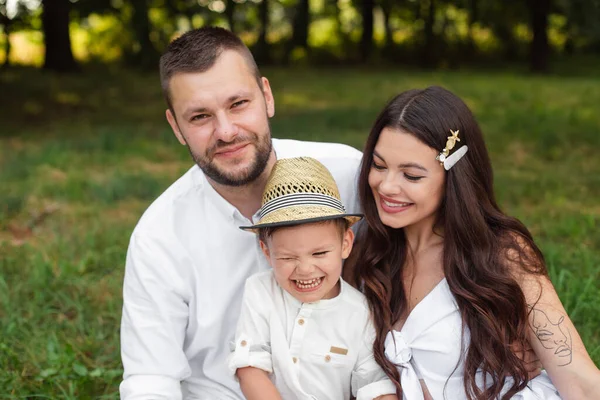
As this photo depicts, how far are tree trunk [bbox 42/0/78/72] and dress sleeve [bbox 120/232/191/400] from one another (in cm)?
993

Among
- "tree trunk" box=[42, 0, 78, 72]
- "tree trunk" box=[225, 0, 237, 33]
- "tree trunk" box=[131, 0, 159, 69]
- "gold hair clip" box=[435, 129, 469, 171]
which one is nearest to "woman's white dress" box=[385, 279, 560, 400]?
"gold hair clip" box=[435, 129, 469, 171]

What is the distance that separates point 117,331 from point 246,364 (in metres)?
1.65

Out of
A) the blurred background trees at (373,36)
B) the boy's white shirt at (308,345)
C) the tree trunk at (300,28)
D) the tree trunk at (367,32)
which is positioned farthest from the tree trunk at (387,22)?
the boy's white shirt at (308,345)

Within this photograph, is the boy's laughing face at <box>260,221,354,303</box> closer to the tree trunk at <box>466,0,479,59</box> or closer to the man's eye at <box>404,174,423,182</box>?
the man's eye at <box>404,174,423,182</box>

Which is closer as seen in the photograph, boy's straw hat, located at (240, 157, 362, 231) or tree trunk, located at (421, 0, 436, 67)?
boy's straw hat, located at (240, 157, 362, 231)

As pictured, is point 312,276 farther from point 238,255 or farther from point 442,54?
point 442,54

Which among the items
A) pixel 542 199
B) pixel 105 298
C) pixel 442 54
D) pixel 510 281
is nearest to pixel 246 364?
pixel 510 281

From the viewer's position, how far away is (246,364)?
8.66ft

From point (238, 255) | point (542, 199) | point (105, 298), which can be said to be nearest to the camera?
point (238, 255)

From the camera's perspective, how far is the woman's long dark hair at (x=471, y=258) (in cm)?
262

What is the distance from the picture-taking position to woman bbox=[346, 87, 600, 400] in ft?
8.50

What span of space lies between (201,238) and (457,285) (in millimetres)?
1058

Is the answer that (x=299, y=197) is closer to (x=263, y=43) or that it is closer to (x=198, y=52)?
(x=198, y=52)

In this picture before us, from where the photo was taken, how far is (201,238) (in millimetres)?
2955
